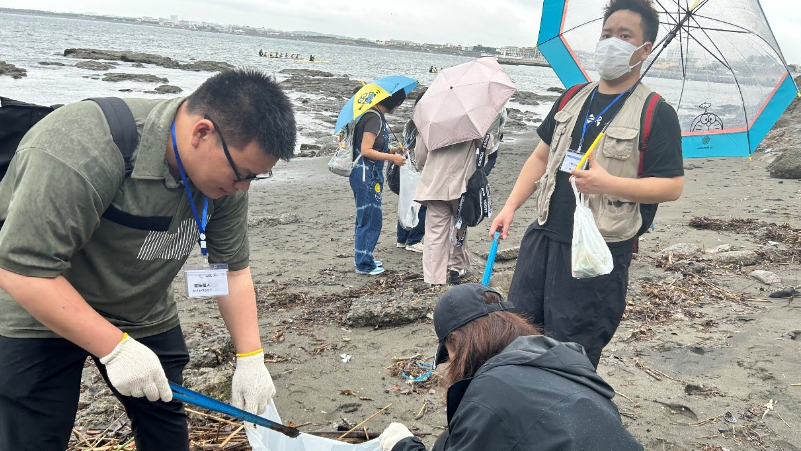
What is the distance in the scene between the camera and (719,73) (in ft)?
10.5

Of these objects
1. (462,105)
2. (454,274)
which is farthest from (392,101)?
(454,274)

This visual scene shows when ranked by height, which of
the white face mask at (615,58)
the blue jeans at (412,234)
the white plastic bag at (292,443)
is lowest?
the blue jeans at (412,234)

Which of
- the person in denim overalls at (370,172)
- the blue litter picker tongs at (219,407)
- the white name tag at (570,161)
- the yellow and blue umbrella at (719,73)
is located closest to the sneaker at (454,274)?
the person in denim overalls at (370,172)

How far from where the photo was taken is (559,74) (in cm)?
366

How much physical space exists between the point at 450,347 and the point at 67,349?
4.17ft

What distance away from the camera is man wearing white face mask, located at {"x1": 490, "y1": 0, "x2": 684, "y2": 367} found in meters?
2.56

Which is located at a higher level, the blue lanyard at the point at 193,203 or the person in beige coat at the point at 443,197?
the blue lanyard at the point at 193,203

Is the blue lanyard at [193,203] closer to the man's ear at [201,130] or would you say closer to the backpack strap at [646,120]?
the man's ear at [201,130]

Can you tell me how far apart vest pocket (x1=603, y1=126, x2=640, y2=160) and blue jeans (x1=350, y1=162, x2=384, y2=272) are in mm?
3669

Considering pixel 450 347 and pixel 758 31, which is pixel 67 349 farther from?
pixel 758 31

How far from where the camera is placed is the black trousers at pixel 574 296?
2670 mm

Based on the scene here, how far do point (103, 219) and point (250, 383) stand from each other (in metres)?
0.91

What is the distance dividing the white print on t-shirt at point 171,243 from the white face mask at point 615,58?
194 centimetres

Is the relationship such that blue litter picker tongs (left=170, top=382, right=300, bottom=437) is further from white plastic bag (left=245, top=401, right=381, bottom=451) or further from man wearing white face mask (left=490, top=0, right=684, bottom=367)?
man wearing white face mask (left=490, top=0, right=684, bottom=367)
